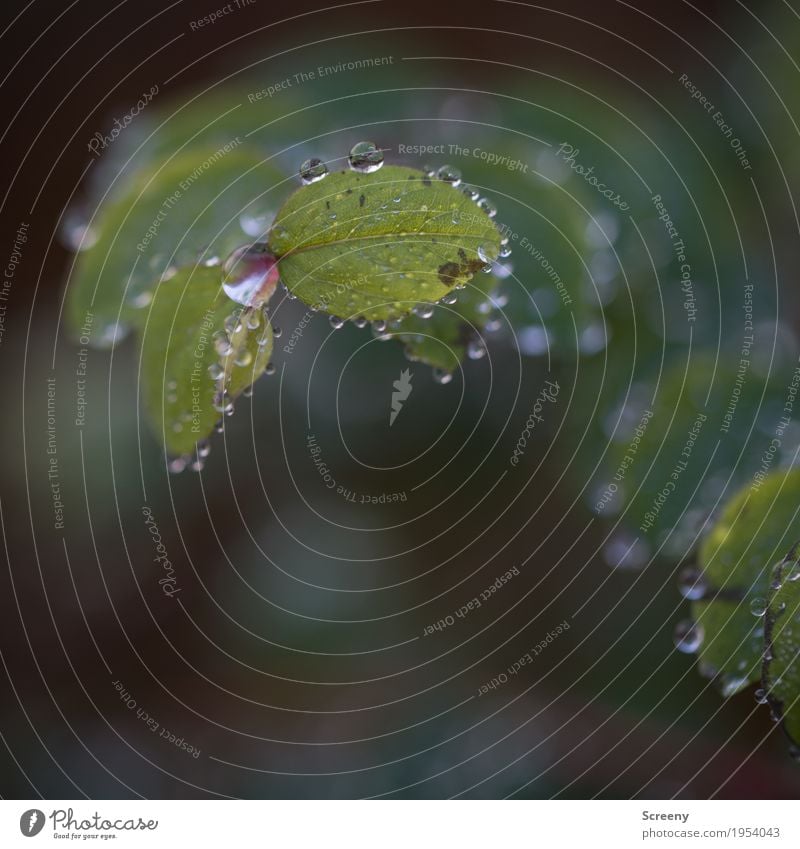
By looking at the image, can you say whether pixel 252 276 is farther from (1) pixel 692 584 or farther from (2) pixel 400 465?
(1) pixel 692 584

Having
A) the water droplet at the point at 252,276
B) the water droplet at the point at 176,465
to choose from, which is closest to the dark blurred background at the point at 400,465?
the water droplet at the point at 176,465

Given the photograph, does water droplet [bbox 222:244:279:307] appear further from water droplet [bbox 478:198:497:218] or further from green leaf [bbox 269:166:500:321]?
water droplet [bbox 478:198:497:218]

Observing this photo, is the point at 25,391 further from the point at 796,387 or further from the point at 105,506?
the point at 796,387
